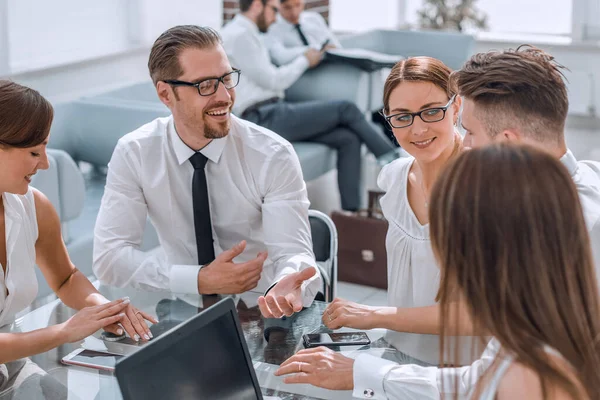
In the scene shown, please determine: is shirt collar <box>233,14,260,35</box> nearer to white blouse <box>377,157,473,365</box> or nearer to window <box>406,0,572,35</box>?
white blouse <box>377,157,473,365</box>

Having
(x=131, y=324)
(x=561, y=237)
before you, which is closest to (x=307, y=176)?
(x=131, y=324)

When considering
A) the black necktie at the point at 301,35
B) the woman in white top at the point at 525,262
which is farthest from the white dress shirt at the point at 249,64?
the woman in white top at the point at 525,262

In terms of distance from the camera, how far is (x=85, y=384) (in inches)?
73.8

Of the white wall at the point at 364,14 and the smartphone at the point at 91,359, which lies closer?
the smartphone at the point at 91,359

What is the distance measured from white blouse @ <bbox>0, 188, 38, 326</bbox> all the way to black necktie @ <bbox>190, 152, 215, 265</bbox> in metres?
0.51

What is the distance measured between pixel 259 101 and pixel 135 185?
2462 millimetres

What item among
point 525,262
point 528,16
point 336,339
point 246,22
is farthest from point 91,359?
point 528,16

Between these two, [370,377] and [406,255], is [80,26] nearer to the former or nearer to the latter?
[406,255]

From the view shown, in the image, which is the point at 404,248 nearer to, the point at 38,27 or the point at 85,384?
the point at 85,384

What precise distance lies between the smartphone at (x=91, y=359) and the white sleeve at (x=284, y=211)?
0.66m

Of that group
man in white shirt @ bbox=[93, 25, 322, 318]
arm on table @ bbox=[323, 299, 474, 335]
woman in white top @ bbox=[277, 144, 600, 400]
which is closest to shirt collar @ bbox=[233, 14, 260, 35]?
man in white shirt @ bbox=[93, 25, 322, 318]

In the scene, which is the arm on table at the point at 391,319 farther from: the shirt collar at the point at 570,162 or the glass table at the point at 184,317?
the shirt collar at the point at 570,162

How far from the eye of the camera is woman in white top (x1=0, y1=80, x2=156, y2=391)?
2008mm

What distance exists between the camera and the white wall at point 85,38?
5320 millimetres
